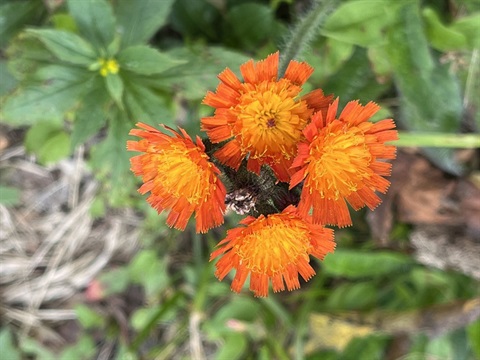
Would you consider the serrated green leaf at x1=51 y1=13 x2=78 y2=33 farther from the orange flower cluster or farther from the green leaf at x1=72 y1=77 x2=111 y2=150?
the orange flower cluster

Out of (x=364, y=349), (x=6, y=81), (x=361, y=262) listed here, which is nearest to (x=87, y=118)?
(x=6, y=81)

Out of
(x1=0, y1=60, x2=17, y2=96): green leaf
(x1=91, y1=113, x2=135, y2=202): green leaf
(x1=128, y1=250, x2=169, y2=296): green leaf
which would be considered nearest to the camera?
(x1=91, y1=113, x2=135, y2=202): green leaf

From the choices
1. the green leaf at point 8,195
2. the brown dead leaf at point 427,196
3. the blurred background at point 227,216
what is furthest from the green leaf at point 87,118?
the brown dead leaf at point 427,196

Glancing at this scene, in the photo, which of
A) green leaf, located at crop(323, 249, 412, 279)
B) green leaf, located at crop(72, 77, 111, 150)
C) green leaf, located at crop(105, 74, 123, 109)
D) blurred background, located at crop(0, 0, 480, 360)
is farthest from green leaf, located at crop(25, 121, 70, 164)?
green leaf, located at crop(323, 249, 412, 279)

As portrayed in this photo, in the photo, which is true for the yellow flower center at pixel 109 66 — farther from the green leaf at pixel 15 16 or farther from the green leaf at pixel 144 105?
the green leaf at pixel 15 16

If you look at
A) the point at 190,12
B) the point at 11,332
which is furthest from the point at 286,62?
the point at 11,332

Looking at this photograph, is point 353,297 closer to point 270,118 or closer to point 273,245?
point 273,245
